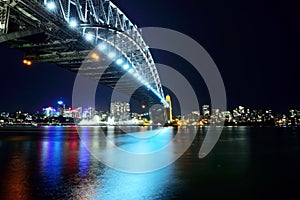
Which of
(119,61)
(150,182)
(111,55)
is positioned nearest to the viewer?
(150,182)

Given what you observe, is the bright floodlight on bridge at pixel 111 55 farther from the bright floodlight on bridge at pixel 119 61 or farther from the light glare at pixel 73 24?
the light glare at pixel 73 24

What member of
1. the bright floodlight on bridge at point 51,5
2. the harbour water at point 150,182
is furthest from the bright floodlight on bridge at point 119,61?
the harbour water at point 150,182

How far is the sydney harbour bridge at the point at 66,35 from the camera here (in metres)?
19.0

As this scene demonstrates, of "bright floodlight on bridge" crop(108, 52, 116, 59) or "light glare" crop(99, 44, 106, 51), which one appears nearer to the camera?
"light glare" crop(99, 44, 106, 51)

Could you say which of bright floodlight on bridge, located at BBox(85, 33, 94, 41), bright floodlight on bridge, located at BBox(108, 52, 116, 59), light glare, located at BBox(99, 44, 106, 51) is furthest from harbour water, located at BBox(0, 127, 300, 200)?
bright floodlight on bridge, located at BBox(108, 52, 116, 59)

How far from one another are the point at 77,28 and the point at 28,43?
4.91 m

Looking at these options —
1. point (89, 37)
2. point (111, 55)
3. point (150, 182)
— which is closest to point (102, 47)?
point (111, 55)

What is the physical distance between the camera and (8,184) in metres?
9.28

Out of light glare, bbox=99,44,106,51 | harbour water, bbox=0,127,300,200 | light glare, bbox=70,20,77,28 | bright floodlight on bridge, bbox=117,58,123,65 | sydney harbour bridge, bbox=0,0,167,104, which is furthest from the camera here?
bright floodlight on bridge, bbox=117,58,123,65

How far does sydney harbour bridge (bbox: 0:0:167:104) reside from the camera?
62.2ft

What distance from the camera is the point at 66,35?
2333 cm

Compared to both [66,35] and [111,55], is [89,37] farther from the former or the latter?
[111,55]

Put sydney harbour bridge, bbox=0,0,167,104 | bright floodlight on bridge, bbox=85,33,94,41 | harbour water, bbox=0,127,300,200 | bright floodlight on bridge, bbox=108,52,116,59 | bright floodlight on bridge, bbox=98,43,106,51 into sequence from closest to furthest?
harbour water, bbox=0,127,300,200, sydney harbour bridge, bbox=0,0,167,104, bright floodlight on bridge, bbox=85,33,94,41, bright floodlight on bridge, bbox=98,43,106,51, bright floodlight on bridge, bbox=108,52,116,59

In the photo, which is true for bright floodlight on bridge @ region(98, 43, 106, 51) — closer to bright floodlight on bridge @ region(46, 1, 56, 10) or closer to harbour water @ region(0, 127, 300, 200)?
bright floodlight on bridge @ region(46, 1, 56, 10)
